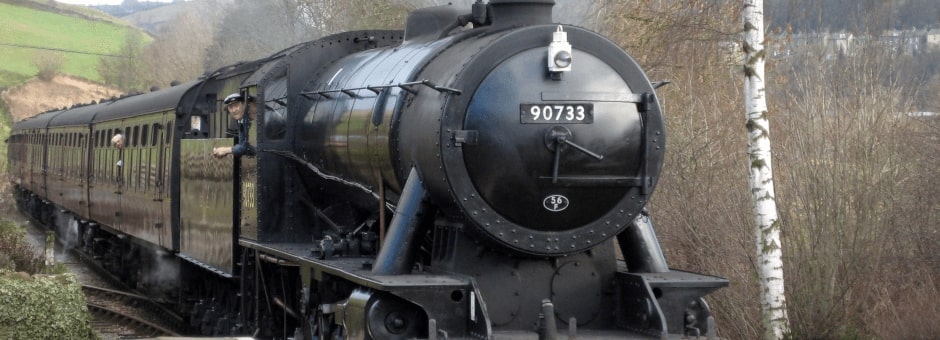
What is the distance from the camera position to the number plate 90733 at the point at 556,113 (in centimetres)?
668

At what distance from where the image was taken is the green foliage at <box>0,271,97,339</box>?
10.8 m

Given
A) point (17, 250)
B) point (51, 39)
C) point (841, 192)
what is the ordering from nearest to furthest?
point (841, 192), point (17, 250), point (51, 39)

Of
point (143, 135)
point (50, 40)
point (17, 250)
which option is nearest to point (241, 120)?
point (17, 250)

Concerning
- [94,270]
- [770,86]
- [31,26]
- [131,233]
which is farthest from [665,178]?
[31,26]

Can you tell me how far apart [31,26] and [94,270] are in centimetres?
4853

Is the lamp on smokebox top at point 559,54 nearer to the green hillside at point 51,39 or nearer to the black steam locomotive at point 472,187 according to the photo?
the black steam locomotive at point 472,187

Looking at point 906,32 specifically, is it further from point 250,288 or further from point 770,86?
point 250,288

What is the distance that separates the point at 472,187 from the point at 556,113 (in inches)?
26.7

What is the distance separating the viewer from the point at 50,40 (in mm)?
64688

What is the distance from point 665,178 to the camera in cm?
1245

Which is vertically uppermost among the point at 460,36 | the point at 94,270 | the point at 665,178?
the point at 460,36

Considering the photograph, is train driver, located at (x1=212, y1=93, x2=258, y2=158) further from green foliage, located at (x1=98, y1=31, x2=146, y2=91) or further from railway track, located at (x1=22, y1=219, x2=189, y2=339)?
green foliage, located at (x1=98, y1=31, x2=146, y2=91)

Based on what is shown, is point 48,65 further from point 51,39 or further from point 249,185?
point 249,185

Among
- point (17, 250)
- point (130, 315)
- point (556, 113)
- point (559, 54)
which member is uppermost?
point (559, 54)
